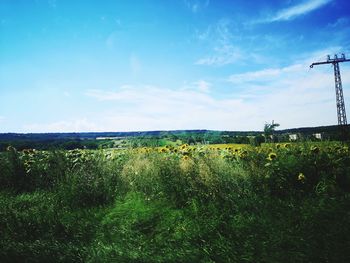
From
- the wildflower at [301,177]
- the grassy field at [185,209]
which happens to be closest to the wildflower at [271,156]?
the grassy field at [185,209]

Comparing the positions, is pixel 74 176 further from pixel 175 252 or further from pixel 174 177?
pixel 175 252

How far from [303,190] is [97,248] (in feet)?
13.6

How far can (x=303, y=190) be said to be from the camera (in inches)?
221

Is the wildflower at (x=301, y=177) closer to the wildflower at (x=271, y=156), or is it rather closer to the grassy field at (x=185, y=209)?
the grassy field at (x=185, y=209)

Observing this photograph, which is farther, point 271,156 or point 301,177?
point 271,156

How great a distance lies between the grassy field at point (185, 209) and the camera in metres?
3.64

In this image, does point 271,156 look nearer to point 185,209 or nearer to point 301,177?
point 301,177

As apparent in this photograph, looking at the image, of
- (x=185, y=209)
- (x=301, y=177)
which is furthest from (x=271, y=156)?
(x=185, y=209)

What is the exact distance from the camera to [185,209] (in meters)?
5.05

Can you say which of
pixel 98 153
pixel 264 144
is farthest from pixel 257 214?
pixel 98 153

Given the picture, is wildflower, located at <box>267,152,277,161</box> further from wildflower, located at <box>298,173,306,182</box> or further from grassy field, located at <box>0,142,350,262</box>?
wildflower, located at <box>298,173,306,182</box>

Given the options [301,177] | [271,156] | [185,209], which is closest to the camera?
[185,209]

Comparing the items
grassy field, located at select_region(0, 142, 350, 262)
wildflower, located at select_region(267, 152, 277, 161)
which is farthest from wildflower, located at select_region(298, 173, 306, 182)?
wildflower, located at select_region(267, 152, 277, 161)

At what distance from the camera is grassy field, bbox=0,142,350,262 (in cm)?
364
